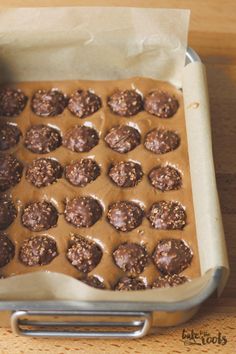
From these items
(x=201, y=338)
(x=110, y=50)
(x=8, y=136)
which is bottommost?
(x=201, y=338)

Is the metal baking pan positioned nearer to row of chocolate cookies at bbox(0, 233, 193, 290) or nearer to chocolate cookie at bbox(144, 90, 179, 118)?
row of chocolate cookies at bbox(0, 233, 193, 290)

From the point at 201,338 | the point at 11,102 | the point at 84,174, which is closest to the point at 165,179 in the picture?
the point at 84,174

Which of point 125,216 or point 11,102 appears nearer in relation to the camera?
point 125,216

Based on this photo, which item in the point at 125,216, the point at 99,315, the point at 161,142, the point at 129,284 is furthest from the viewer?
the point at 161,142

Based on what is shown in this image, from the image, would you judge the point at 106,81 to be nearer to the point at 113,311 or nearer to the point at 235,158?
the point at 235,158

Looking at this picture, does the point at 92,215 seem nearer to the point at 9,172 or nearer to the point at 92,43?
the point at 9,172

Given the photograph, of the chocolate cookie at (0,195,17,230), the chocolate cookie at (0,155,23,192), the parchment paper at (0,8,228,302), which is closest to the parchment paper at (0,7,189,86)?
the parchment paper at (0,8,228,302)

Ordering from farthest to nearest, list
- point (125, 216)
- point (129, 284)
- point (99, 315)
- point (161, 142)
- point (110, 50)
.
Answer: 1. point (110, 50)
2. point (161, 142)
3. point (125, 216)
4. point (129, 284)
5. point (99, 315)

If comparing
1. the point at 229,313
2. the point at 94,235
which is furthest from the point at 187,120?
the point at 229,313
